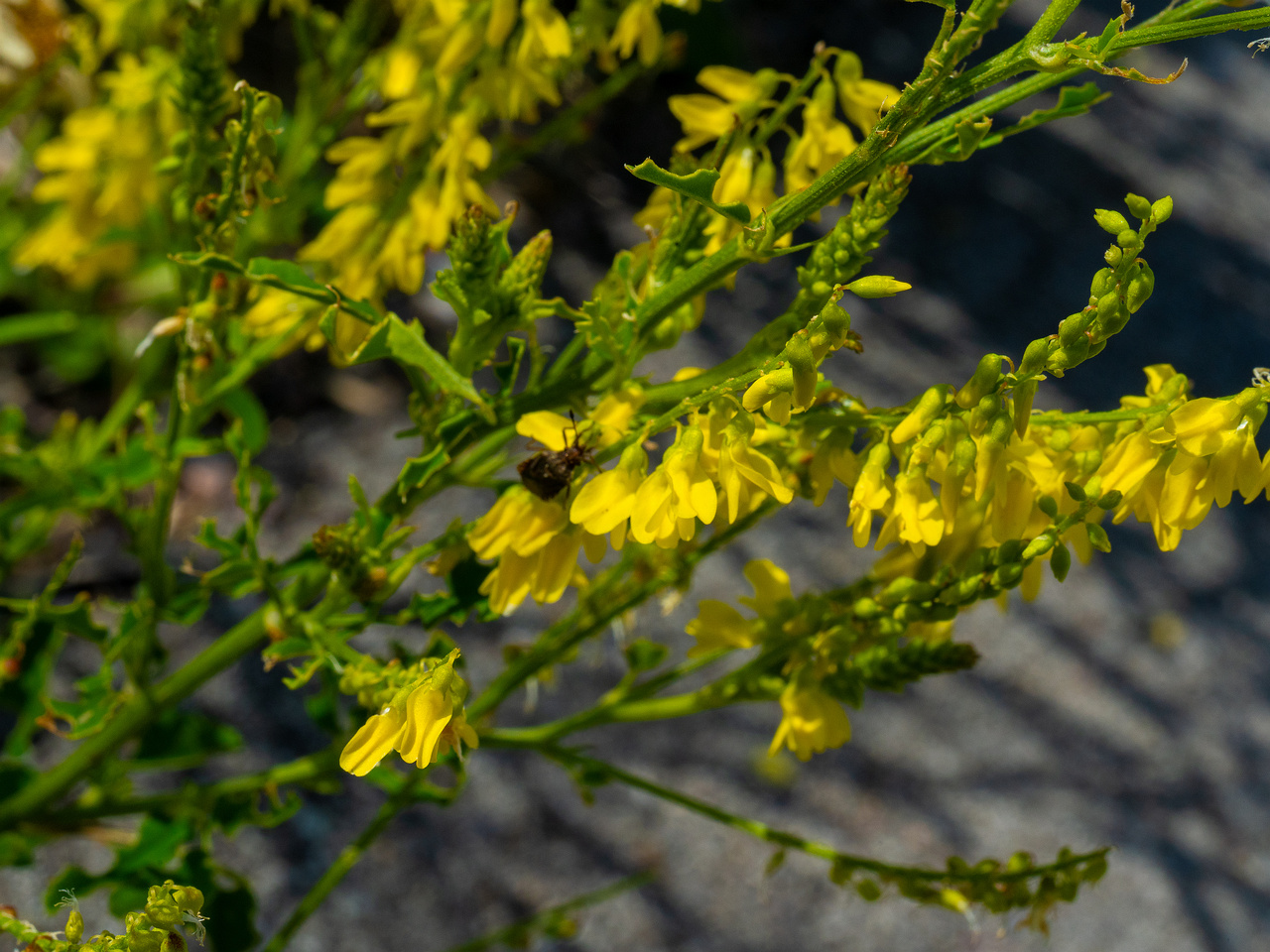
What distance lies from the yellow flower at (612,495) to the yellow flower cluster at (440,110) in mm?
412

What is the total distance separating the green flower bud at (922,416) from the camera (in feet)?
2.18

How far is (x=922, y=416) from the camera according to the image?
2.19 feet

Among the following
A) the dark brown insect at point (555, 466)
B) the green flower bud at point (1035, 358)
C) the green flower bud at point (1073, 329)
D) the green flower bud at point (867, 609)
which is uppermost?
the green flower bud at point (1073, 329)

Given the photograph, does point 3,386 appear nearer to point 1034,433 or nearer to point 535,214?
point 535,214

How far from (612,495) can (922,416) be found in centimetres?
20

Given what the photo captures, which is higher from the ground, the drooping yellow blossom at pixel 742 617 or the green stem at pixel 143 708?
the drooping yellow blossom at pixel 742 617

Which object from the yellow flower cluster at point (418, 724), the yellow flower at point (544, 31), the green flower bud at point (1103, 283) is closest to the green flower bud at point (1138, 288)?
the green flower bud at point (1103, 283)

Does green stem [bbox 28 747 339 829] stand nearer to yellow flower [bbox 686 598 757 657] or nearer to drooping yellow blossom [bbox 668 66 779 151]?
yellow flower [bbox 686 598 757 657]

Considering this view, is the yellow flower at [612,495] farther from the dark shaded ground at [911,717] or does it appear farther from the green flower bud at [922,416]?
the dark shaded ground at [911,717]

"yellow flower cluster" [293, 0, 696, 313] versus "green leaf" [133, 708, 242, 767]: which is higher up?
"yellow flower cluster" [293, 0, 696, 313]

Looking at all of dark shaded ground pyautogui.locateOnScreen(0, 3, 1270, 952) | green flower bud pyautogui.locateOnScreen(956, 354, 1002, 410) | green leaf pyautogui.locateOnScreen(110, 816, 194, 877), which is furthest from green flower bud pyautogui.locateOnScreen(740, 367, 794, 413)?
dark shaded ground pyautogui.locateOnScreen(0, 3, 1270, 952)

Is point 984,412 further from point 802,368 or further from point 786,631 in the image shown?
point 786,631

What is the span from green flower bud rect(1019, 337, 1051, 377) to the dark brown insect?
0.29m

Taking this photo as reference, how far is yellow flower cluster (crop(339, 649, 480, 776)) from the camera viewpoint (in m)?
0.67
